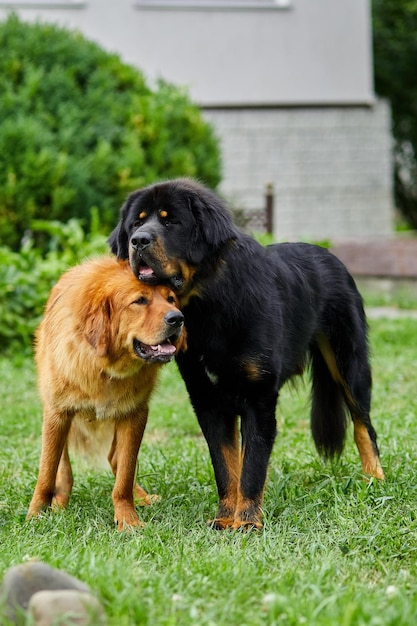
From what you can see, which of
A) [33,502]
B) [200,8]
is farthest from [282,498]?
[200,8]

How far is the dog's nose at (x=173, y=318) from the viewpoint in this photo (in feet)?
14.1

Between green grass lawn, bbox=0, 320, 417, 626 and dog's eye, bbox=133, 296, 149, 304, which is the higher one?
dog's eye, bbox=133, 296, 149, 304

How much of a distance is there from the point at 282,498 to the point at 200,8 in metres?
12.5

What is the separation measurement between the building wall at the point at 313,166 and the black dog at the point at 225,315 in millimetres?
11555

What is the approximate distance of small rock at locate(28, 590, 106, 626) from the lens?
2.99 m

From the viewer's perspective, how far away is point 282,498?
502 centimetres

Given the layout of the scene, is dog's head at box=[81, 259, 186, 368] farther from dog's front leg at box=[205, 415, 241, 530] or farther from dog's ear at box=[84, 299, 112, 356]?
dog's front leg at box=[205, 415, 241, 530]

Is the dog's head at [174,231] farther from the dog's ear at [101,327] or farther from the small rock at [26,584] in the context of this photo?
the small rock at [26,584]

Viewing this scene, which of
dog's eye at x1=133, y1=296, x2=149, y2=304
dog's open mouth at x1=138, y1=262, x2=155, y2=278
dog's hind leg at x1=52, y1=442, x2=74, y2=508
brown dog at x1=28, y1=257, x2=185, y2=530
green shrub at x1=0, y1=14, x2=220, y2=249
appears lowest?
dog's hind leg at x1=52, y1=442, x2=74, y2=508

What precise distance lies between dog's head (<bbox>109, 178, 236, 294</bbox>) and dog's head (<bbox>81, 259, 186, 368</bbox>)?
0.08 m

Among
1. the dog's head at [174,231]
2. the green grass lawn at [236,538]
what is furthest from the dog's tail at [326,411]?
the dog's head at [174,231]

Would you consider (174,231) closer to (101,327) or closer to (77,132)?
(101,327)

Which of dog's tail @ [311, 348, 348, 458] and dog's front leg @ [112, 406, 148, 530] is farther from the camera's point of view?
dog's tail @ [311, 348, 348, 458]

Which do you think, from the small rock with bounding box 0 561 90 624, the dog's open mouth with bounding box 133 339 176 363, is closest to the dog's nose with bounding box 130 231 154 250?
the dog's open mouth with bounding box 133 339 176 363
